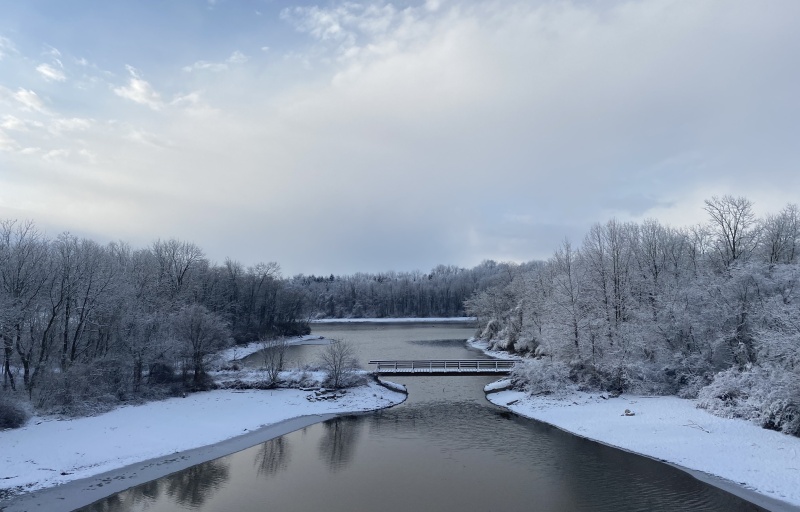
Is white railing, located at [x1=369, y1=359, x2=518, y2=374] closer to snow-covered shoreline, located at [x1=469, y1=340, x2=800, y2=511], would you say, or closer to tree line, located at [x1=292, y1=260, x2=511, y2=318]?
snow-covered shoreline, located at [x1=469, y1=340, x2=800, y2=511]

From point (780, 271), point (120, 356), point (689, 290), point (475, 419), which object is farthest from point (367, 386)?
point (780, 271)

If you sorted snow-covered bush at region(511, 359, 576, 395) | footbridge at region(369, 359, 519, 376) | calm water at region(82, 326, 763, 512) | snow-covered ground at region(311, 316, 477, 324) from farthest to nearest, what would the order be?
snow-covered ground at region(311, 316, 477, 324)
footbridge at region(369, 359, 519, 376)
snow-covered bush at region(511, 359, 576, 395)
calm water at region(82, 326, 763, 512)

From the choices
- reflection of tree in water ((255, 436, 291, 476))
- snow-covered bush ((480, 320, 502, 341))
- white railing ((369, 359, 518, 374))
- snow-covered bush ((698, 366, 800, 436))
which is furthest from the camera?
snow-covered bush ((480, 320, 502, 341))

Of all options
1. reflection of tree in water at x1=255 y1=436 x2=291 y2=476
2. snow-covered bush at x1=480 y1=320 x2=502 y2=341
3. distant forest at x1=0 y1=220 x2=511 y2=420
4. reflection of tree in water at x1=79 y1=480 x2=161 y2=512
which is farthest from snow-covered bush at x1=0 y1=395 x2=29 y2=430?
snow-covered bush at x1=480 y1=320 x2=502 y2=341

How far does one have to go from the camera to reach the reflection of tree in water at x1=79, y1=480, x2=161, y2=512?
59.7 ft

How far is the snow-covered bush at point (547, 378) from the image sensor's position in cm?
3772

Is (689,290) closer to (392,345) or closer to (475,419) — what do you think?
(475,419)

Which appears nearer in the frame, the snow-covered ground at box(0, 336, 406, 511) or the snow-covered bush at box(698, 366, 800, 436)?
the snow-covered ground at box(0, 336, 406, 511)

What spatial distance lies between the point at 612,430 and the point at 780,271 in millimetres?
16052

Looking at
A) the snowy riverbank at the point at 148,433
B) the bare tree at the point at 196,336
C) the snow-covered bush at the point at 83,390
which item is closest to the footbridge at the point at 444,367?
the snowy riverbank at the point at 148,433

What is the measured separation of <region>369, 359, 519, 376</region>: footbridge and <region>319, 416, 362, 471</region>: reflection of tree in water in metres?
11.6

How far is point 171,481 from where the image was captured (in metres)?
21.5

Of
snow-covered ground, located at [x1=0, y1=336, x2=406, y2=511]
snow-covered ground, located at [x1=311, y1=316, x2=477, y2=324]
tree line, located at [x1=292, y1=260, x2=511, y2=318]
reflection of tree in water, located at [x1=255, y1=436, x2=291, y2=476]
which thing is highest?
tree line, located at [x1=292, y1=260, x2=511, y2=318]

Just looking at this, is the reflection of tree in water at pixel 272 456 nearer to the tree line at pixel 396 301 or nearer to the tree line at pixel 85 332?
the tree line at pixel 85 332
